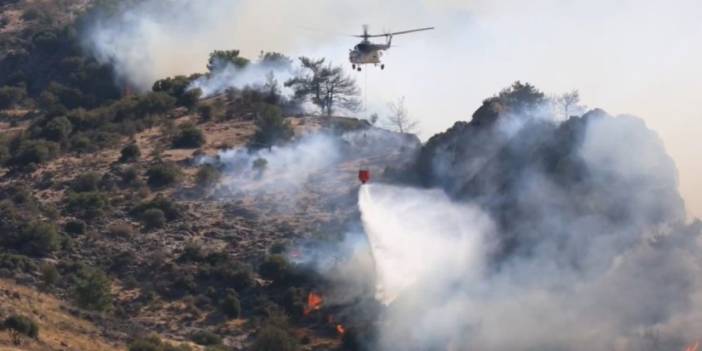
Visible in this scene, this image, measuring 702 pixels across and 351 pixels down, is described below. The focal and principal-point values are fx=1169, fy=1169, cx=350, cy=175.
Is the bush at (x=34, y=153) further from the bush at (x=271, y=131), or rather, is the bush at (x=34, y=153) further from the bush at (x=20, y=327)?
the bush at (x=20, y=327)

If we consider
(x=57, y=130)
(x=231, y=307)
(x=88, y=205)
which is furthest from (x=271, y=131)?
(x=231, y=307)

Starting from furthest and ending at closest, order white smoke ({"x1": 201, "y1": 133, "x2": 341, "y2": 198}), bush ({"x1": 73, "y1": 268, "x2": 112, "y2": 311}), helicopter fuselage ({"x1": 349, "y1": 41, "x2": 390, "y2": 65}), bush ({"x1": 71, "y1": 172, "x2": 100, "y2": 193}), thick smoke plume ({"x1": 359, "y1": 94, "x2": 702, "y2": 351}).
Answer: white smoke ({"x1": 201, "y1": 133, "x2": 341, "y2": 198})
bush ({"x1": 71, "y1": 172, "x2": 100, "y2": 193})
helicopter fuselage ({"x1": 349, "y1": 41, "x2": 390, "y2": 65})
bush ({"x1": 73, "y1": 268, "x2": 112, "y2": 311})
thick smoke plume ({"x1": 359, "y1": 94, "x2": 702, "y2": 351})

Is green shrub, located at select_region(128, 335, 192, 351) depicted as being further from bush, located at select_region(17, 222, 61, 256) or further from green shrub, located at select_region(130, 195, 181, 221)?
green shrub, located at select_region(130, 195, 181, 221)

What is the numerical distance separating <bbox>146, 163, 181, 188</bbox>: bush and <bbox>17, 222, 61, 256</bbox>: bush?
14.2m

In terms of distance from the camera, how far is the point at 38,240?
87062 millimetres

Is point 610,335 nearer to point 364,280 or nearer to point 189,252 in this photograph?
point 364,280

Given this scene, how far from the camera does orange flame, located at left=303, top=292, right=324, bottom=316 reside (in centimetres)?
8200

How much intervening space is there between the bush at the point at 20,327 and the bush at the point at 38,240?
26.8 meters

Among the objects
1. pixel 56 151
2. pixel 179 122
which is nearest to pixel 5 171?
pixel 56 151

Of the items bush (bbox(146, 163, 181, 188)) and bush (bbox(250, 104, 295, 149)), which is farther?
bush (bbox(250, 104, 295, 149))

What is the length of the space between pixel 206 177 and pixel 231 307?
20.7 m

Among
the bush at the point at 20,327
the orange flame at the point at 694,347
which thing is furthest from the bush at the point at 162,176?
the orange flame at the point at 694,347

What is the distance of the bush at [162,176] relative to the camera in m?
100

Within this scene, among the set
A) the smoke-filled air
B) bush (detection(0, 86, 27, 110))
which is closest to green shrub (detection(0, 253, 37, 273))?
the smoke-filled air
